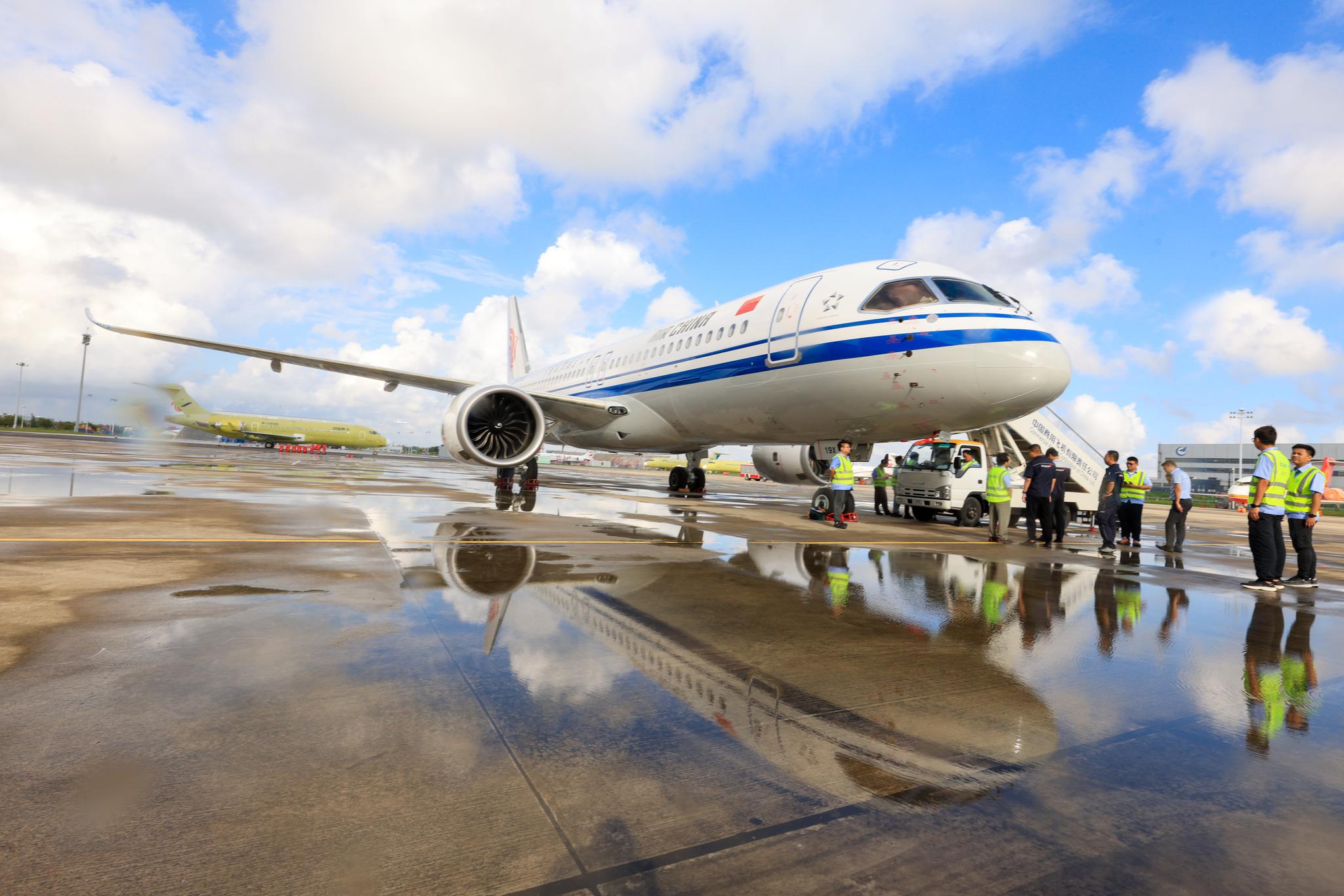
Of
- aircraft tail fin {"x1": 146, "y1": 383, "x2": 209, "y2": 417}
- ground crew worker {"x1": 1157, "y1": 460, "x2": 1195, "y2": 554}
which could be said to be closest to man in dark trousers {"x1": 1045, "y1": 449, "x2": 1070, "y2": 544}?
ground crew worker {"x1": 1157, "y1": 460, "x2": 1195, "y2": 554}

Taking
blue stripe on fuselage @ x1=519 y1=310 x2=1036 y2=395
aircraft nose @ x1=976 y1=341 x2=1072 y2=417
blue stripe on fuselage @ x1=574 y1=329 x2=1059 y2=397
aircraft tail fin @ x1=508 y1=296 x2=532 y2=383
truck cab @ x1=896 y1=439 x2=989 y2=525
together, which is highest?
aircraft tail fin @ x1=508 y1=296 x2=532 y2=383

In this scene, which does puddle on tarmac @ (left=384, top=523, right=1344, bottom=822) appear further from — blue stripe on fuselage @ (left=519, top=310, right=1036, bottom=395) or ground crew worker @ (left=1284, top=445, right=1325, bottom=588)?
blue stripe on fuselage @ (left=519, top=310, right=1036, bottom=395)

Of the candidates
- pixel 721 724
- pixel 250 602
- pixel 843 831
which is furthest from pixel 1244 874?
pixel 250 602

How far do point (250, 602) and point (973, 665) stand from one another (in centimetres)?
428

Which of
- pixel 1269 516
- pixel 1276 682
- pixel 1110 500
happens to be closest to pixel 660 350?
pixel 1110 500

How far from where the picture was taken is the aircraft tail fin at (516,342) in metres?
28.9

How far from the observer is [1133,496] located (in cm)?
1092

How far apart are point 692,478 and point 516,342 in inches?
535

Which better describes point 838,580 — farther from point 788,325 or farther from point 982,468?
point 982,468

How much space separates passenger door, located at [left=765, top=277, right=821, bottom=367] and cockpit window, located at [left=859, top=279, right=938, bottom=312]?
1.24m

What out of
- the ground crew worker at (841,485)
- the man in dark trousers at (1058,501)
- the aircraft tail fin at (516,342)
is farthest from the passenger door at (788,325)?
the aircraft tail fin at (516,342)

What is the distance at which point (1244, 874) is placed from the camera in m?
1.72

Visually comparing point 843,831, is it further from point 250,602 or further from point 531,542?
point 531,542

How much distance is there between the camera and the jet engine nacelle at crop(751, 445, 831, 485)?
1689cm
